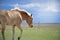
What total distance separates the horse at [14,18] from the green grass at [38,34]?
0.19ft

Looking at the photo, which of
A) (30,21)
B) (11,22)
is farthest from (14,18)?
(30,21)

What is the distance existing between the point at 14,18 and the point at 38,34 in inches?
17.1

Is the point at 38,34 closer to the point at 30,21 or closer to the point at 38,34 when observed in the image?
the point at 38,34

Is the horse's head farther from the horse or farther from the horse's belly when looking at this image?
the horse's belly

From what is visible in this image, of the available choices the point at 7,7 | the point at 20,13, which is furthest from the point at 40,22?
the point at 7,7

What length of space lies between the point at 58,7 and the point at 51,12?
0.13 metres

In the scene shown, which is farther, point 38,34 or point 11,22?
point 38,34

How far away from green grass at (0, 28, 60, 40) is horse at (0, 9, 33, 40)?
6 centimetres

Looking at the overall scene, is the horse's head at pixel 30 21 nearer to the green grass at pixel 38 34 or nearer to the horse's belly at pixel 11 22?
the green grass at pixel 38 34

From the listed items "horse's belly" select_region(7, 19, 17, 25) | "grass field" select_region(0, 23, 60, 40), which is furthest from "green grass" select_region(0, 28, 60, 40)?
"horse's belly" select_region(7, 19, 17, 25)

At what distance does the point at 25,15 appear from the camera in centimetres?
265

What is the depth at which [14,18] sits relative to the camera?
2564 mm

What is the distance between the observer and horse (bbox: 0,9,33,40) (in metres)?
2.52

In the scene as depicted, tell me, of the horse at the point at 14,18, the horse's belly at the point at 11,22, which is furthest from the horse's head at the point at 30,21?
the horse's belly at the point at 11,22
